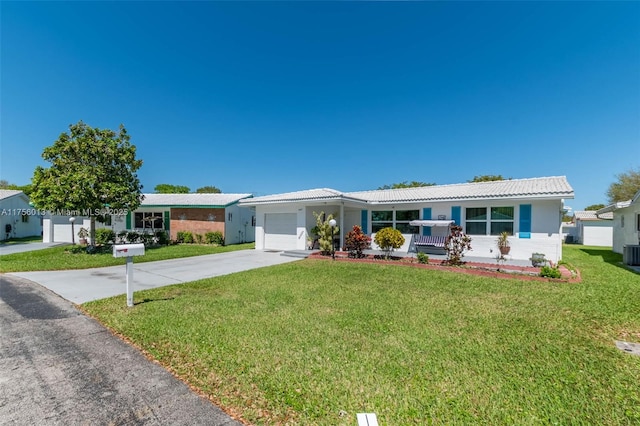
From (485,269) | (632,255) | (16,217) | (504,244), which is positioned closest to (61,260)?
(485,269)

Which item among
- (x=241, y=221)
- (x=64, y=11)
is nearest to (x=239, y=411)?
(x=64, y=11)

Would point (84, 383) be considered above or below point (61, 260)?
above

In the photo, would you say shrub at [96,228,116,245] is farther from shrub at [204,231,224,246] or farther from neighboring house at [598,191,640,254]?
neighboring house at [598,191,640,254]

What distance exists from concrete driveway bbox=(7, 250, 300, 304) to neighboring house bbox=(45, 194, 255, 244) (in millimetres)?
7369

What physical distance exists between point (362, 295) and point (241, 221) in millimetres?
16538

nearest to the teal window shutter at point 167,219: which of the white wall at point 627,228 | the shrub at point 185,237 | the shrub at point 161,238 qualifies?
the shrub at point 161,238

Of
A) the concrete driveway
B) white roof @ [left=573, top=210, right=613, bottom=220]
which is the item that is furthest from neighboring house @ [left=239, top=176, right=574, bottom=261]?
white roof @ [left=573, top=210, right=613, bottom=220]

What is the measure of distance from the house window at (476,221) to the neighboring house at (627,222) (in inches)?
259

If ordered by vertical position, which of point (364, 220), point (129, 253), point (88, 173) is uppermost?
point (88, 173)

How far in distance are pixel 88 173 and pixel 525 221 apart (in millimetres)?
20785

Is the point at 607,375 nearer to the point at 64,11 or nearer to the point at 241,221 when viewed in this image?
the point at 64,11

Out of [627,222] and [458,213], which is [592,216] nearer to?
[627,222]

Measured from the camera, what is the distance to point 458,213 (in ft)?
41.9

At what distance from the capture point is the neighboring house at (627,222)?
12.9 metres
